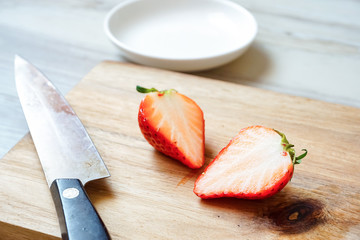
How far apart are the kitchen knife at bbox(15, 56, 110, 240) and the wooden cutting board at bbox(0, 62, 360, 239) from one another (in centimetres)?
3

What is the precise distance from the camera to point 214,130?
934mm

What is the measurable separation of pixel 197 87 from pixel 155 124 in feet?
0.95

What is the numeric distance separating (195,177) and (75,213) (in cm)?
24

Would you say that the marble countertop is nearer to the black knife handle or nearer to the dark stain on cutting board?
the black knife handle

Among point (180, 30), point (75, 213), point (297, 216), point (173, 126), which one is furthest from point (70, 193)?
point (180, 30)

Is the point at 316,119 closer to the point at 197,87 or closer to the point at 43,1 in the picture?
the point at 197,87

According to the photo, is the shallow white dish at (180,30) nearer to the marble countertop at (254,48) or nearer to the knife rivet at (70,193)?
the marble countertop at (254,48)

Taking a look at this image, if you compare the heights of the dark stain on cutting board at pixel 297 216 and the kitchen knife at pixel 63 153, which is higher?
the kitchen knife at pixel 63 153

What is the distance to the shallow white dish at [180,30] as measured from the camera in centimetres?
117

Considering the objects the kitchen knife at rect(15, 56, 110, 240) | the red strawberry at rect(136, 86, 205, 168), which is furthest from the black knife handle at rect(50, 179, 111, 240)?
the red strawberry at rect(136, 86, 205, 168)

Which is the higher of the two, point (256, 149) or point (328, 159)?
point (256, 149)

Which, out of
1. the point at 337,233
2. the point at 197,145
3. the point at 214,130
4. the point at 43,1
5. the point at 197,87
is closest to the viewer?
the point at 337,233

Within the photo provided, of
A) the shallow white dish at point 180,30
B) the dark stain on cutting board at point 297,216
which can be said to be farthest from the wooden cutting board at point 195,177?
the shallow white dish at point 180,30

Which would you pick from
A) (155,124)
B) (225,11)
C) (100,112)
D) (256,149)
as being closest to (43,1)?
(225,11)
